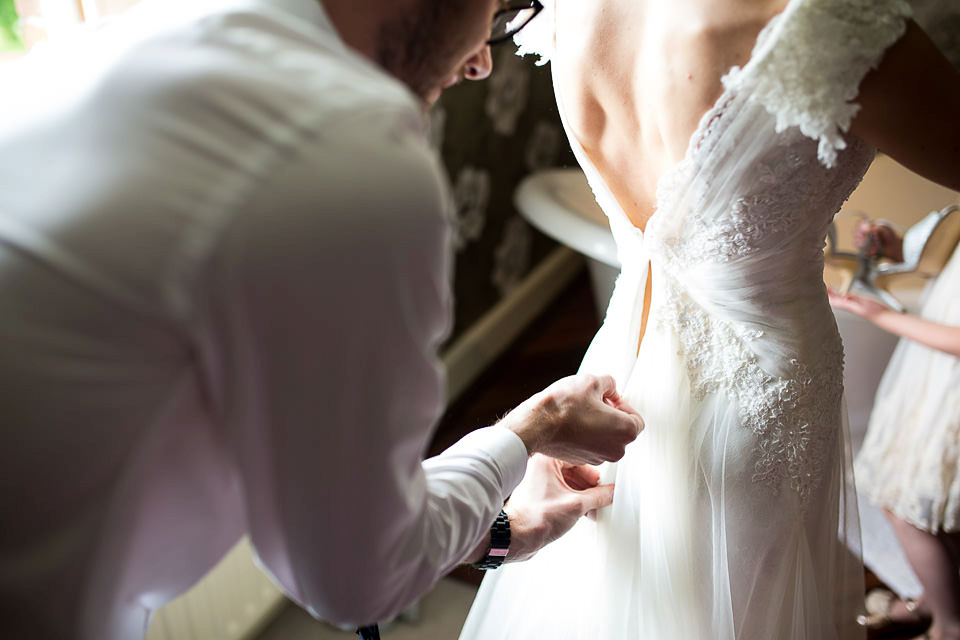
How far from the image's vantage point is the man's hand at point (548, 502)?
34.1 inches

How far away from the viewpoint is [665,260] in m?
0.89

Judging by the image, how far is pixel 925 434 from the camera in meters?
1.52

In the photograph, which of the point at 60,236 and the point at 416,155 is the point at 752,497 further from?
the point at 60,236

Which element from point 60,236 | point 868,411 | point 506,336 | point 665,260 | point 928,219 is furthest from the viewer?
point 506,336

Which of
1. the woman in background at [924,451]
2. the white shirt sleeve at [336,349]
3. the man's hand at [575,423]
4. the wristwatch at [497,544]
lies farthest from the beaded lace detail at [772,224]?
the woman in background at [924,451]

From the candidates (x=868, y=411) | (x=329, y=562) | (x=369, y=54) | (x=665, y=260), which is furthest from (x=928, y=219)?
(x=329, y=562)

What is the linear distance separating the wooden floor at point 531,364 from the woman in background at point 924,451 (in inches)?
36.7

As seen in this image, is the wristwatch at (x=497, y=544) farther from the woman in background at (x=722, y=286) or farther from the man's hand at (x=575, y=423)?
the woman in background at (x=722, y=286)

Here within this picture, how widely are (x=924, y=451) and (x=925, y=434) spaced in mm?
31

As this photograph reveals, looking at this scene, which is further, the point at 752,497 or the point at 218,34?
the point at 752,497

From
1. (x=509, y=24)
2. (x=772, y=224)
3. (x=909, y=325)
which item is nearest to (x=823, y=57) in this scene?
(x=772, y=224)

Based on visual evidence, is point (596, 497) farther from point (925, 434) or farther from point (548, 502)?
point (925, 434)

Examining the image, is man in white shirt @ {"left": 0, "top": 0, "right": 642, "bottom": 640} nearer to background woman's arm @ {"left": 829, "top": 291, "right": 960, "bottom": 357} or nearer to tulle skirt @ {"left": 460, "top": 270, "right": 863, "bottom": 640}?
tulle skirt @ {"left": 460, "top": 270, "right": 863, "bottom": 640}

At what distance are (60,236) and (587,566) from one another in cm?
75
